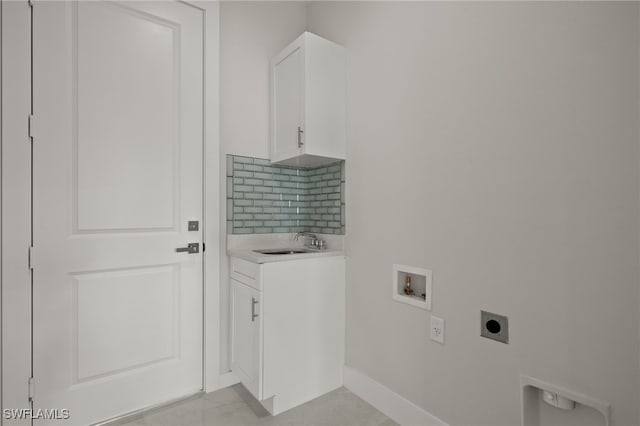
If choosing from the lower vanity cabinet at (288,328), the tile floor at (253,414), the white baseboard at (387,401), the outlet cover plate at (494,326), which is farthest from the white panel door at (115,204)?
the outlet cover plate at (494,326)

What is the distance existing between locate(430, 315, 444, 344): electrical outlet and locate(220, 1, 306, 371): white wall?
1.31 meters

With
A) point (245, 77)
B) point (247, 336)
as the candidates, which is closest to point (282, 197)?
point (245, 77)

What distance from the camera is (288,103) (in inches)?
84.5

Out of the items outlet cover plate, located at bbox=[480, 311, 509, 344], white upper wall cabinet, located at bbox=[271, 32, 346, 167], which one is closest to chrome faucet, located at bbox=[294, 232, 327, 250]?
white upper wall cabinet, located at bbox=[271, 32, 346, 167]

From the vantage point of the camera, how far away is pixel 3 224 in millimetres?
1494

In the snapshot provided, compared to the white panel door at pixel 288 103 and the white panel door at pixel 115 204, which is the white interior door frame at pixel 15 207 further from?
the white panel door at pixel 288 103

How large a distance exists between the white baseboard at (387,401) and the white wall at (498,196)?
0.14ft

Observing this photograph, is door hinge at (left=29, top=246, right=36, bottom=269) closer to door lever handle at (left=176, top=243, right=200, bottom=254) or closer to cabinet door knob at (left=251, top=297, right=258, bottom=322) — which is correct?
door lever handle at (left=176, top=243, right=200, bottom=254)

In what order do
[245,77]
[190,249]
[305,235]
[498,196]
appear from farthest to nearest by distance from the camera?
[305,235] < [245,77] < [190,249] < [498,196]

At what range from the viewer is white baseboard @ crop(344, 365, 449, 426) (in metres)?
1.67

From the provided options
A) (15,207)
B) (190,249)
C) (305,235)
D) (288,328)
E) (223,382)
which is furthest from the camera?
(305,235)

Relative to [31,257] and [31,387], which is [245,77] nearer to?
[31,257]

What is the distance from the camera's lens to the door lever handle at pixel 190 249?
6.47ft

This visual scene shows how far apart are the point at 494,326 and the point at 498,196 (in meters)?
0.57
